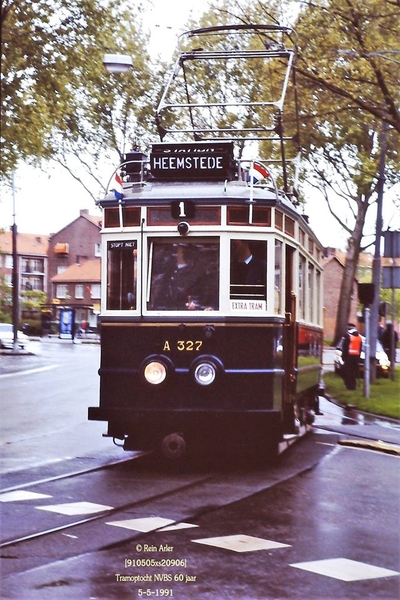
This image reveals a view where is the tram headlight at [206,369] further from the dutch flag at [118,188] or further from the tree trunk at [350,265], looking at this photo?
the tree trunk at [350,265]

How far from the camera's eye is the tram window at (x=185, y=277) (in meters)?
11.8

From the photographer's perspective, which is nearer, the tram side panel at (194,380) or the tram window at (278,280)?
the tram side panel at (194,380)

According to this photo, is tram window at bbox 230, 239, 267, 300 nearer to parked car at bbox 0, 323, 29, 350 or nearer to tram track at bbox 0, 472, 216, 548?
tram track at bbox 0, 472, 216, 548

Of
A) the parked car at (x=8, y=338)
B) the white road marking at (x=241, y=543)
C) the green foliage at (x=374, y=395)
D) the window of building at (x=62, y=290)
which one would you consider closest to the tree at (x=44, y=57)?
the green foliage at (x=374, y=395)

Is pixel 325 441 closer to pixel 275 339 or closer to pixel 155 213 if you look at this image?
pixel 275 339

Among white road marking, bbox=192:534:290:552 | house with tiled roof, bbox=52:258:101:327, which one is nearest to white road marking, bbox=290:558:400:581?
white road marking, bbox=192:534:290:552

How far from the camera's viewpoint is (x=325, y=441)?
50.6ft

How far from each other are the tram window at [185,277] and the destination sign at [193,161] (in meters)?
0.81

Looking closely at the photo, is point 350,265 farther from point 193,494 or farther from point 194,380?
point 193,494

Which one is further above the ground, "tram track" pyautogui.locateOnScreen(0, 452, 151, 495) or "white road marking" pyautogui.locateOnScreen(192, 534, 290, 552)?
"white road marking" pyautogui.locateOnScreen(192, 534, 290, 552)

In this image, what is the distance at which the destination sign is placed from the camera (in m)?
12.1

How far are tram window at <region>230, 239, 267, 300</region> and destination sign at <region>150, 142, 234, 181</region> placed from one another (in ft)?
2.65

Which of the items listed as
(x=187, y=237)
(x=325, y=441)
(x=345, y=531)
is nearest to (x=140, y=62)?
(x=325, y=441)

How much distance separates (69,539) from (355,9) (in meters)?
14.7
